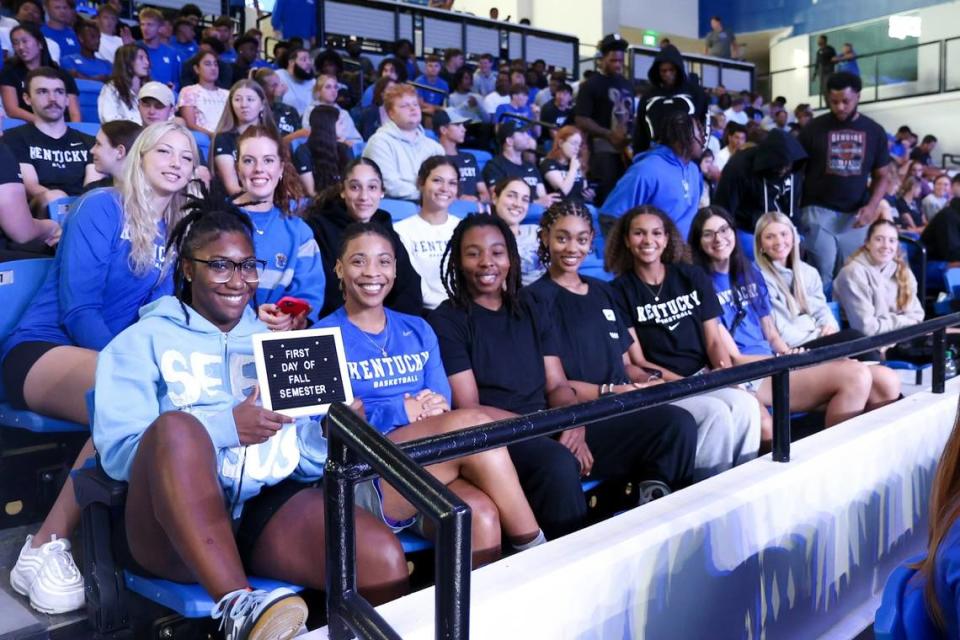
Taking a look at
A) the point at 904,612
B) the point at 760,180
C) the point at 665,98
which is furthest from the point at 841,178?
the point at 904,612

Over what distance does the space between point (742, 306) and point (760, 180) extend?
1406 millimetres

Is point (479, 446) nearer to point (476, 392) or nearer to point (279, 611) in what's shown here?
point (279, 611)

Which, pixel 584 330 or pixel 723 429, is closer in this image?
pixel 723 429

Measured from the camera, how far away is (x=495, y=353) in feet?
8.71

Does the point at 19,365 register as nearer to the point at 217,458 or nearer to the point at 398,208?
the point at 217,458

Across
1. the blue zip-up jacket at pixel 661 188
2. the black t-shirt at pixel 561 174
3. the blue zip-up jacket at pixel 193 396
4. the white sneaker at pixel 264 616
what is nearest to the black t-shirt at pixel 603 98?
the black t-shirt at pixel 561 174

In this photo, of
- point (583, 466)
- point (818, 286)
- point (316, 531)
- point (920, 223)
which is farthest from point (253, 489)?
point (920, 223)

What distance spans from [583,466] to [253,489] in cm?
106

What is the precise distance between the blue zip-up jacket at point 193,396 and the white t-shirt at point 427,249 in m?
1.70

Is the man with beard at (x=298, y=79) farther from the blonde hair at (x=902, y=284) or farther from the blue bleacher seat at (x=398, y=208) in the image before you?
the blonde hair at (x=902, y=284)

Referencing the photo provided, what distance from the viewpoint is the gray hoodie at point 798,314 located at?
3984 mm

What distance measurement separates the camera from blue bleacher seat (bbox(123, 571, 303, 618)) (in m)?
1.63

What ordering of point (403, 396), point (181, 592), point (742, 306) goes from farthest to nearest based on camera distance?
point (742, 306), point (403, 396), point (181, 592)

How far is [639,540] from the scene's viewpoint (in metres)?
1.68
